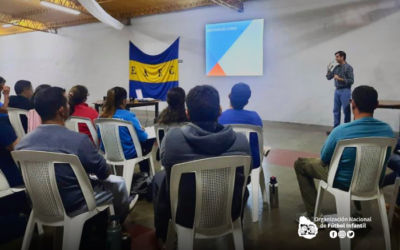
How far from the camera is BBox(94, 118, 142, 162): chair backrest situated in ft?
8.85

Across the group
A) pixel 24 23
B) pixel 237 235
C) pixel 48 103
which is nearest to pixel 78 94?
pixel 48 103

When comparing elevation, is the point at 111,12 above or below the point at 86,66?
above

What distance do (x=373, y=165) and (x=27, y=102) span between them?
3.64m

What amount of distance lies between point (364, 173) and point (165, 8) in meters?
8.05

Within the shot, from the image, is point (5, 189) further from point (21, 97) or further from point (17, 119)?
point (21, 97)

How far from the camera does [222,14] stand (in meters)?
7.91

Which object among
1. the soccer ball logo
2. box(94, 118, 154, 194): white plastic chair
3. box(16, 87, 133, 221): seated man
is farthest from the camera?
box(94, 118, 154, 194): white plastic chair

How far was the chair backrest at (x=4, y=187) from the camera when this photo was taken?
1.90 metres

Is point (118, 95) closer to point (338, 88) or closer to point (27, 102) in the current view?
point (27, 102)

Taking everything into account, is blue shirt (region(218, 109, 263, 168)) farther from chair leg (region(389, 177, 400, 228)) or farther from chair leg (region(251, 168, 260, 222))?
chair leg (region(389, 177, 400, 228))

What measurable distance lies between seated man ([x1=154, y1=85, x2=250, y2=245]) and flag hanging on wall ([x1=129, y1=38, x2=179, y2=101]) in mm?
7185

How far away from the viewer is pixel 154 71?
360 inches

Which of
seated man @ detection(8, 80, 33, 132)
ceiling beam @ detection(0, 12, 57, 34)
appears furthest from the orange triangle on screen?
ceiling beam @ detection(0, 12, 57, 34)

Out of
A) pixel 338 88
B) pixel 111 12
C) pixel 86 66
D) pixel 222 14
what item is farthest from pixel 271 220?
pixel 86 66
